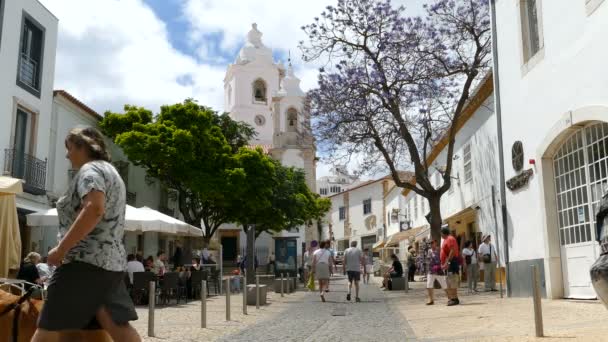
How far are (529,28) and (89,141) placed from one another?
12.0 metres

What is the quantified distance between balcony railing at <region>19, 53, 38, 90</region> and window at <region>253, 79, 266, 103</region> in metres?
49.1

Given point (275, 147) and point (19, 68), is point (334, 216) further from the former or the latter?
point (19, 68)

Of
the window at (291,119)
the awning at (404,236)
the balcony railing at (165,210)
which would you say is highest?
the window at (291,119)

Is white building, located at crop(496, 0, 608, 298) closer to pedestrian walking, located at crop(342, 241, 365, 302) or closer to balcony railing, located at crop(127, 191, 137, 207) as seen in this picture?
pedestrian walking, located at crop(342, 241, 365, 302)

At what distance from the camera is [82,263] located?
3.51 m

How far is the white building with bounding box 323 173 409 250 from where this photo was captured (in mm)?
61312

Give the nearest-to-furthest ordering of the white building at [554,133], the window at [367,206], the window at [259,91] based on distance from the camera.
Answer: the white building at [554,133], the window at [367,206], the window at [259,91]

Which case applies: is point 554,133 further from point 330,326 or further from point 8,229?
point 8,229

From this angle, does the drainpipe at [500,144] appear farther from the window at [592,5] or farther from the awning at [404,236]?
the awning at [404,236]

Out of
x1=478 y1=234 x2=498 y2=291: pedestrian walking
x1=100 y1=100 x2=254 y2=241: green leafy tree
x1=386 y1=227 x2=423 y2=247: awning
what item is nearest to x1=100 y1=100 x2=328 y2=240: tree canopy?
x1=100 y1=100 x2=254 y2=241: green leafy tree

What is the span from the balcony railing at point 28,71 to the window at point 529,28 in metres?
14.3

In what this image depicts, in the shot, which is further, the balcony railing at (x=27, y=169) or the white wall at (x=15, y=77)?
the balcony railing at (x=27, y=169)

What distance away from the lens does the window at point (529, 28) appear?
13429 mm

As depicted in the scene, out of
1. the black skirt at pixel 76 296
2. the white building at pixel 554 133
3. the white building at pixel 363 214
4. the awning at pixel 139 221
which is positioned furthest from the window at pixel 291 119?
the black skirt at pixel 76 296
